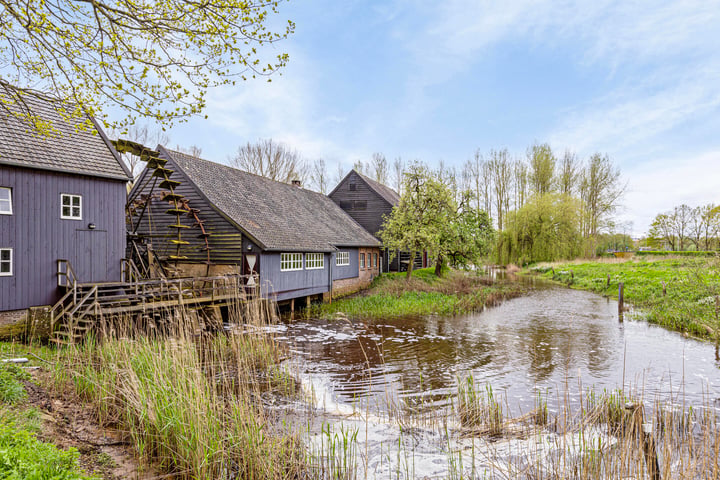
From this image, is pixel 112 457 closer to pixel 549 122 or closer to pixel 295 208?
pixel 295 208

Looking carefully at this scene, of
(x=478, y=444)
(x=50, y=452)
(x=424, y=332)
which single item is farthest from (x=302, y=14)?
(x=424, y=332)

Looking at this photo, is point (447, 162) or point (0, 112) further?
point (447, 162)

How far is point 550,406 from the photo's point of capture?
695cm

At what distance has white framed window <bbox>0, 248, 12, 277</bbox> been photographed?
9867mm

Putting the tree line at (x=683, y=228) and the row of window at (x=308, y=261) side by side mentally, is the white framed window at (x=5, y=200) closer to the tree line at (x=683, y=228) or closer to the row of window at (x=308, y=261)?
the row of window at (x=308, y=261)

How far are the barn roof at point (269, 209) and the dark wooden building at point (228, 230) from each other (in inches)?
2.5

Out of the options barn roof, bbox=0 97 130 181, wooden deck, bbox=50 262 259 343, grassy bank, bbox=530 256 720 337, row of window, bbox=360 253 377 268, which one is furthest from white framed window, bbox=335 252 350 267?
grassy bank, bbox=530 256 720 337

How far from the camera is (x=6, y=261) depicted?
9.92m

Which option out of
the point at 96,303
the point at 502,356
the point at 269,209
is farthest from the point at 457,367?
the point at 269,209

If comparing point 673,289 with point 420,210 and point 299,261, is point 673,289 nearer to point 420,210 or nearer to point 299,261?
point 420,210

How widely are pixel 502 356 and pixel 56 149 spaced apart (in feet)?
41.9

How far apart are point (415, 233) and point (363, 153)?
25586 mm

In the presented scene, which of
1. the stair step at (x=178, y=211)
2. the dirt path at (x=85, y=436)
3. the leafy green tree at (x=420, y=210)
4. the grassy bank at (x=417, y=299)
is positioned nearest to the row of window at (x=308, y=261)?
the grassy bank at (x=417, y=299)

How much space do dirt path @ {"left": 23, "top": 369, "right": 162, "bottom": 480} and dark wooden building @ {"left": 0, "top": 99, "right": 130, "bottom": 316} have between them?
5767mm
